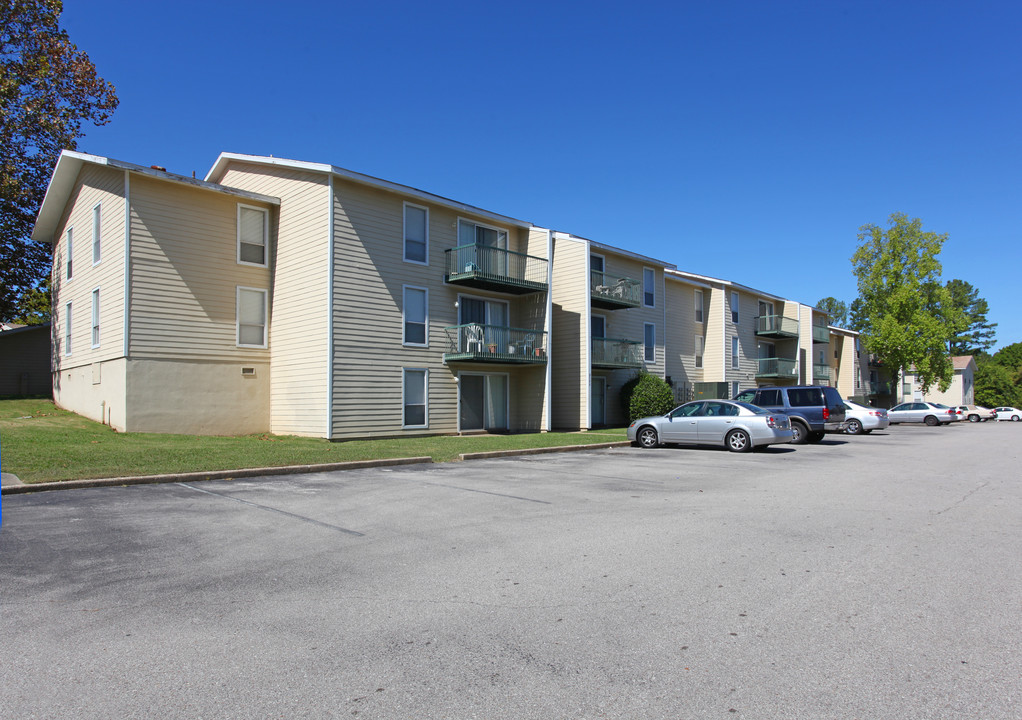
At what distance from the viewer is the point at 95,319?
2167cm

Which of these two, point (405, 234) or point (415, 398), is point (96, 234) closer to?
point (405, 234)

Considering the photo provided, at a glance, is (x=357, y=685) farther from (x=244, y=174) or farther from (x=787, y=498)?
(x=244, y=174)

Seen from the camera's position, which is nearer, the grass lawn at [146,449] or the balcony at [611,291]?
the grass lawn at [146,449]

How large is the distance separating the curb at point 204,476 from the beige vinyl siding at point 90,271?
9962mm

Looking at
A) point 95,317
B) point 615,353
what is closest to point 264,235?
point 95,317

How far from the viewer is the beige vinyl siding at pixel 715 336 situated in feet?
126

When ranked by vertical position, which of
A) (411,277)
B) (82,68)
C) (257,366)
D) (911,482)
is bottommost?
(911,482)

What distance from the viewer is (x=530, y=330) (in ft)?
82.2

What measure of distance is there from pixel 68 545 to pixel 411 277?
54.0 feet

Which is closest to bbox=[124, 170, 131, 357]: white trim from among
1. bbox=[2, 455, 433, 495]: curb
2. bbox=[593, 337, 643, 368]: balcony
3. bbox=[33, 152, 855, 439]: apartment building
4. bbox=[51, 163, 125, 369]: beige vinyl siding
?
bbox=[33, 152, 855, 439]: apartment building

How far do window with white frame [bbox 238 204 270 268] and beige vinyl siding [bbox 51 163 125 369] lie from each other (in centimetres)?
344

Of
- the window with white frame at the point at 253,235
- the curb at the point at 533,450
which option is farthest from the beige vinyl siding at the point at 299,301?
the curb at the point at 533,450

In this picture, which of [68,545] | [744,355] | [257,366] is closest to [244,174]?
[257,366]

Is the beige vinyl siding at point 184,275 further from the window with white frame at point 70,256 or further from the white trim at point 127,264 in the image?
the window with white frame at point 70,256
